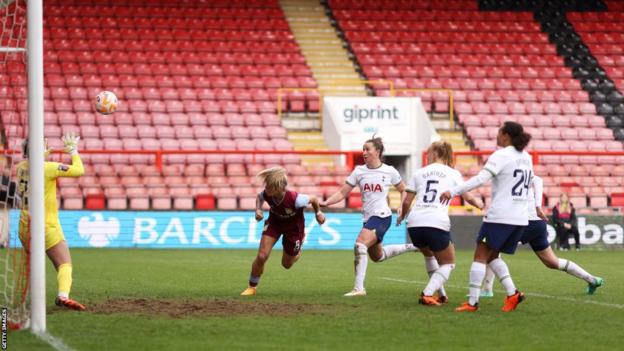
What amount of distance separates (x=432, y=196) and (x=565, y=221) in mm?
14646

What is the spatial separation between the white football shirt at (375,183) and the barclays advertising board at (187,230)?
11626mm

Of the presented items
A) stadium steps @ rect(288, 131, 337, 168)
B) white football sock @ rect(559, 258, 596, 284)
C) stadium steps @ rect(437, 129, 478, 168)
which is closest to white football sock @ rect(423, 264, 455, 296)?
white football sock @ rect(559, 258, 596, 284)

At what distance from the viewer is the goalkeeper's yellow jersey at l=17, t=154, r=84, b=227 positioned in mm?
10061

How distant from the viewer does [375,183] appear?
40.6 feet

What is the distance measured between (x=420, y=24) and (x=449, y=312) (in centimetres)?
2657

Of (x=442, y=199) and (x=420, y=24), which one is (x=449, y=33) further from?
(x=442, y=199)

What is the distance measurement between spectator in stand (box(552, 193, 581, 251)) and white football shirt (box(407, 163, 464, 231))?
47.4 feet

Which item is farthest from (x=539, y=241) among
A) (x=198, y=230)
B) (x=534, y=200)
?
(x=198, y=230)

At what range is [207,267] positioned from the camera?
694 inches

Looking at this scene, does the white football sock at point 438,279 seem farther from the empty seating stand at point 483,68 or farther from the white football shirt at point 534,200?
the empty seating stand at point 483,68

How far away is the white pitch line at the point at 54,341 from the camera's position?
312 inches

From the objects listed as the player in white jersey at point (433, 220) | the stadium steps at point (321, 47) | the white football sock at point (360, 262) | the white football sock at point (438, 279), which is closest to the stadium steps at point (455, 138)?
the stadium steps at point (321, 47)

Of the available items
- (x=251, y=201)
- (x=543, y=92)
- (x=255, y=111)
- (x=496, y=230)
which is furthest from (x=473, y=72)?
(x=496, y=230)

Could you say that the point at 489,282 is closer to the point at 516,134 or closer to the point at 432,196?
the point at 432,196
